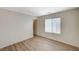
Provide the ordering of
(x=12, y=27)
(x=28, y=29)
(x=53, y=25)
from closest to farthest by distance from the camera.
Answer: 1. (x=12, y=27)
2. (x=53, y=25)
3. (x=28, y=29)

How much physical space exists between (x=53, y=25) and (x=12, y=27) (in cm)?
310

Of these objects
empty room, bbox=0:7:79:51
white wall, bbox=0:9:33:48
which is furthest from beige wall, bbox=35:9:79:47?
white wall, bbox=0:9:33:48

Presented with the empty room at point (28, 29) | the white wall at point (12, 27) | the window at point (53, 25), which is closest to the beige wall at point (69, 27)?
the empty room at point (28, 29)

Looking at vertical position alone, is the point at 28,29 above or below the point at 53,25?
below

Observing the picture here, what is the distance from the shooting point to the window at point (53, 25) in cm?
548

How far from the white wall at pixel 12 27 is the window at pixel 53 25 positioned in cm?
167

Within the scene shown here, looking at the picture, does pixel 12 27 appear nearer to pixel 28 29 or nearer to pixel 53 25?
pixel 28 29

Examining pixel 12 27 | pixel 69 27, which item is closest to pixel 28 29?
pixel 12 27

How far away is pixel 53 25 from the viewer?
611cm

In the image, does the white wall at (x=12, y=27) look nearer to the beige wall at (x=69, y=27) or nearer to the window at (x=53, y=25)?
the window at (x=53, y=25)

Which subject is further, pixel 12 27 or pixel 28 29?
pixel 28 29

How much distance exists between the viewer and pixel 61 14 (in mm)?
5066
